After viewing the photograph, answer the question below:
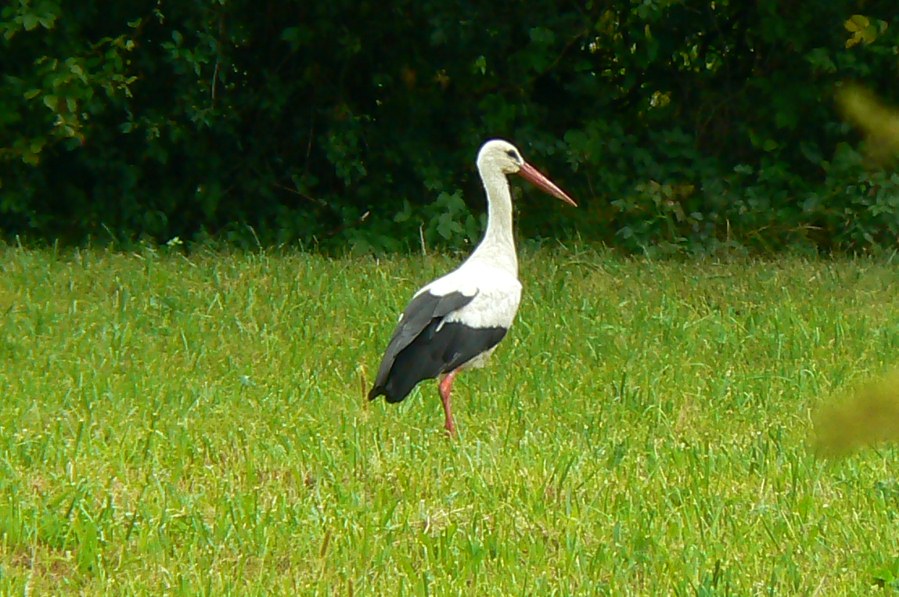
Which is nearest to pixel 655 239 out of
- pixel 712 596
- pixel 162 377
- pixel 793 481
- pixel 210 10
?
pixel 210 10

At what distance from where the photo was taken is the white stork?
4.70m

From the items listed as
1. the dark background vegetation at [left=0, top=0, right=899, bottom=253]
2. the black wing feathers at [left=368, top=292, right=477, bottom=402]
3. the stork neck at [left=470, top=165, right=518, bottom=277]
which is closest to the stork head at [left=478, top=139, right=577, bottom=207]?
the stork neck at [left=470, top=165, right=518, bottom=277]

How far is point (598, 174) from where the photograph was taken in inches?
383

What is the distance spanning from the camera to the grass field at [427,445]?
340cm

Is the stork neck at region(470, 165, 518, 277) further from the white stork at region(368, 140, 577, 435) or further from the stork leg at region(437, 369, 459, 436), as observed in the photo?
the stork leg at region(437, 369, 459, 436)

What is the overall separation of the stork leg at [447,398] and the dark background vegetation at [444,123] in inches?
165

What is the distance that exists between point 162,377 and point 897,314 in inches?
134

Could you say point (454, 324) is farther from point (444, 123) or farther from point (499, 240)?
point (444, 123)

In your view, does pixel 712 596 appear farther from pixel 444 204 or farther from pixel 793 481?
pixel 444 204

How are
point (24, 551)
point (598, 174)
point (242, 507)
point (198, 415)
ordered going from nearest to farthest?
point (24, 551)
point (242, 507)
point (198, 415)
point (598, 174)

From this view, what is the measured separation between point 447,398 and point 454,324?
273 mm

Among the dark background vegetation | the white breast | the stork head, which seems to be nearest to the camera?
the white breast

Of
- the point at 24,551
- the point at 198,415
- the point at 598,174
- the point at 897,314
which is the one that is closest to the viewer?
the point at 24,551

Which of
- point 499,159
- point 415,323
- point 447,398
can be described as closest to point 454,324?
point 415,323
